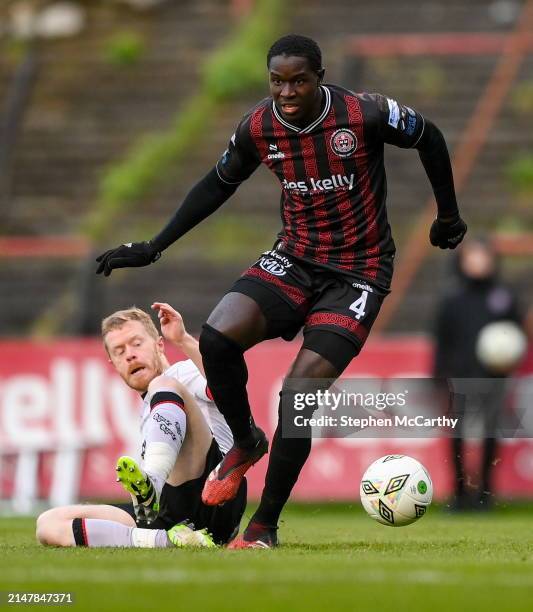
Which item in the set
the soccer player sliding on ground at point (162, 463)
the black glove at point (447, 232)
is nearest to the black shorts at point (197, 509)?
the soccer player sliding on ground at point (162, 463)

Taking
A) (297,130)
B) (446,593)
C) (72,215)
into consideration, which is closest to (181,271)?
(72,215)

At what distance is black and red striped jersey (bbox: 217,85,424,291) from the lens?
6.75 m

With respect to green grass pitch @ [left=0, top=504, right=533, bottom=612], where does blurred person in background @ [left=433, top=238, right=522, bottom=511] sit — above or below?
above

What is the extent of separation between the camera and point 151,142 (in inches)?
762

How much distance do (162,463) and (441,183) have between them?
1.86 metres

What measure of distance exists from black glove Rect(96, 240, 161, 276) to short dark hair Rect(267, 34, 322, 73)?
1115 mm

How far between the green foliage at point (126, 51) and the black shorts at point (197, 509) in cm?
1489

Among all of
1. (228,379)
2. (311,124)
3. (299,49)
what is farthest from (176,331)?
(299,49)

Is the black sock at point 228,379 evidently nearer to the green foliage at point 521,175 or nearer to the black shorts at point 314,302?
the black shorts at point 314,302

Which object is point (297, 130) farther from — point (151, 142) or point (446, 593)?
point (151, 142)

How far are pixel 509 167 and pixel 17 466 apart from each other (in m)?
7.47

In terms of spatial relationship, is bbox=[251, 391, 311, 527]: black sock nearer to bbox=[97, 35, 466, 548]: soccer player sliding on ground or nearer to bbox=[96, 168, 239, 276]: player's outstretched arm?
bbox=[97, 35, 466, 548]: soccer player sliding on ground

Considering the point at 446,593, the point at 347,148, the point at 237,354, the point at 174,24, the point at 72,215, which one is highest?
the point at 174,24

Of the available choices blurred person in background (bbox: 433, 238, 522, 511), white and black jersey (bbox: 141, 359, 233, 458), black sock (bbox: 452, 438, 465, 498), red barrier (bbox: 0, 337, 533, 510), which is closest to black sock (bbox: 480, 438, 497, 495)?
blurred person in background (bbox: 433, 238, 522, 511)
